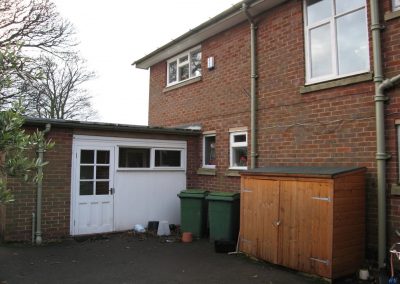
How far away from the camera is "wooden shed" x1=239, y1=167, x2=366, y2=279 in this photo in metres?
6.03

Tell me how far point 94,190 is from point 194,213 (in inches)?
102

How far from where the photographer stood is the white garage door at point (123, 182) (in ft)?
31.2

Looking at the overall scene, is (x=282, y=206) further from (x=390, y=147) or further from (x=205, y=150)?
(x=205, y=150)

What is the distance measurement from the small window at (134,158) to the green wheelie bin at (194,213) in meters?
1.55

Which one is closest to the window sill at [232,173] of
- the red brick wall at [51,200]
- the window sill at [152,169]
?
the window sill at [152,169]

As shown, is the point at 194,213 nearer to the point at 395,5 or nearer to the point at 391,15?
the point at 391,15

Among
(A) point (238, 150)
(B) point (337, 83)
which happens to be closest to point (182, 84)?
(A) point (238, 150)

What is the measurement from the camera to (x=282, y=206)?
268 inches

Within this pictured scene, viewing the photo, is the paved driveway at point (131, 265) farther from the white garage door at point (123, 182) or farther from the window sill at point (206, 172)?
the window sill at point (206, 172)

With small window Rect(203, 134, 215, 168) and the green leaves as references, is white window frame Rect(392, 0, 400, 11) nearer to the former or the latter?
small window Rect(203, 134, 215, 168)

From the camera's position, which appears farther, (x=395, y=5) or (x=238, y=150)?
(x=238, y=150)

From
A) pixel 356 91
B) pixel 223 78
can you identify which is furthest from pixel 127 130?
pixel 356 91

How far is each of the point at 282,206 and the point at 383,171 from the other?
1.78m

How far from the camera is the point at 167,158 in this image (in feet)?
36.7
